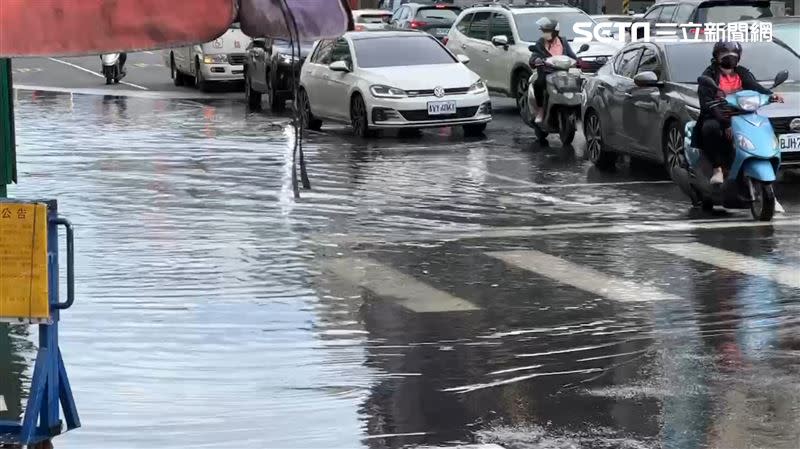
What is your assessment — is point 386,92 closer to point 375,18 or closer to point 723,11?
point 723,11

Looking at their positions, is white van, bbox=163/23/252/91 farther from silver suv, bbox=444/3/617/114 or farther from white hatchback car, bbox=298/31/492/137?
white hatchback car, bbox=298/31/492/137

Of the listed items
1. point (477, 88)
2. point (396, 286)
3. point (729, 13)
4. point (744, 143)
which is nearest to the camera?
point (396, 286)

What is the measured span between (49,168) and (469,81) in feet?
20.6

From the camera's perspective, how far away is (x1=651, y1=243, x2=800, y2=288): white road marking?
1216 cm

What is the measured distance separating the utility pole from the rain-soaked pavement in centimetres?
96

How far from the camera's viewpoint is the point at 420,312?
36.1 ft

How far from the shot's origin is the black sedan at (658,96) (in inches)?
673

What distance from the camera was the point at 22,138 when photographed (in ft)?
77.6

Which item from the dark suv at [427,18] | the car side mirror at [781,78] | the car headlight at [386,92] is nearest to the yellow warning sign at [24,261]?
the car side mirror at [781,78]

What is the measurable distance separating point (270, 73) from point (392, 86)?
6.11m

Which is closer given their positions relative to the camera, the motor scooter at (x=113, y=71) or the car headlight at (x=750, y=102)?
the car headlight at (x=750, y=102)

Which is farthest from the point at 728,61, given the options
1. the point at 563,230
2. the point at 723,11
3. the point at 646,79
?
the point at 723,11

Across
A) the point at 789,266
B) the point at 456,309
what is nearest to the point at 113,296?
the point at 456,309

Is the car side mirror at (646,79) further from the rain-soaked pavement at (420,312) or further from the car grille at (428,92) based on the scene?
the car grille at (428,92)
